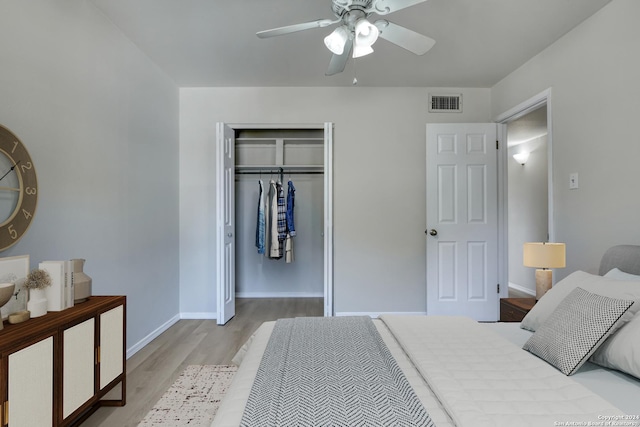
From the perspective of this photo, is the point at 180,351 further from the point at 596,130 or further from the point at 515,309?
the point at 596,130

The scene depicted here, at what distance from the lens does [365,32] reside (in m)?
1.66

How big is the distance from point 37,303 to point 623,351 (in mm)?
2336

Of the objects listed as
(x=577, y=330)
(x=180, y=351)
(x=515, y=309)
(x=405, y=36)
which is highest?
(x=405, y=36)

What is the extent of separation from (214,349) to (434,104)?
3.26m

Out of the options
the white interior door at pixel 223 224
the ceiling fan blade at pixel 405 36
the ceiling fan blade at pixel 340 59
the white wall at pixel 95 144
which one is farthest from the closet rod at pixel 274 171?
the ceiling fan blade at pixel 405 36

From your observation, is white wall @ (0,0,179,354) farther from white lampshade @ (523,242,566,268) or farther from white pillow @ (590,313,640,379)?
white lampshade @ (523,242,566,268)

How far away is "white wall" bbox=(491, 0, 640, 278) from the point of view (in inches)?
75.3

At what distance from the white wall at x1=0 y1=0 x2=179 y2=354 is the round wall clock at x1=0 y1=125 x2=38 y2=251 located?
11 cm

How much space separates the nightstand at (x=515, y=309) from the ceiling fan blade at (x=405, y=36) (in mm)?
1793

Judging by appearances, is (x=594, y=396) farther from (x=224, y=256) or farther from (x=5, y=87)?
(x=224, y=256)

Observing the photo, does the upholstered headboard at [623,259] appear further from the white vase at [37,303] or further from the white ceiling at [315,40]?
the white vase at [37,303]

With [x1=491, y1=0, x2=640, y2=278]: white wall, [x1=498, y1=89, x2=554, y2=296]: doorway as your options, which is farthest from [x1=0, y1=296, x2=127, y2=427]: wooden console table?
[x1=498, y1=89, x2=554, y2=296]: doorway

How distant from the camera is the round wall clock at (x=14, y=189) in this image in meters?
1.48

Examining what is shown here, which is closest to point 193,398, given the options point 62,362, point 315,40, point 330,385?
point 62,362
